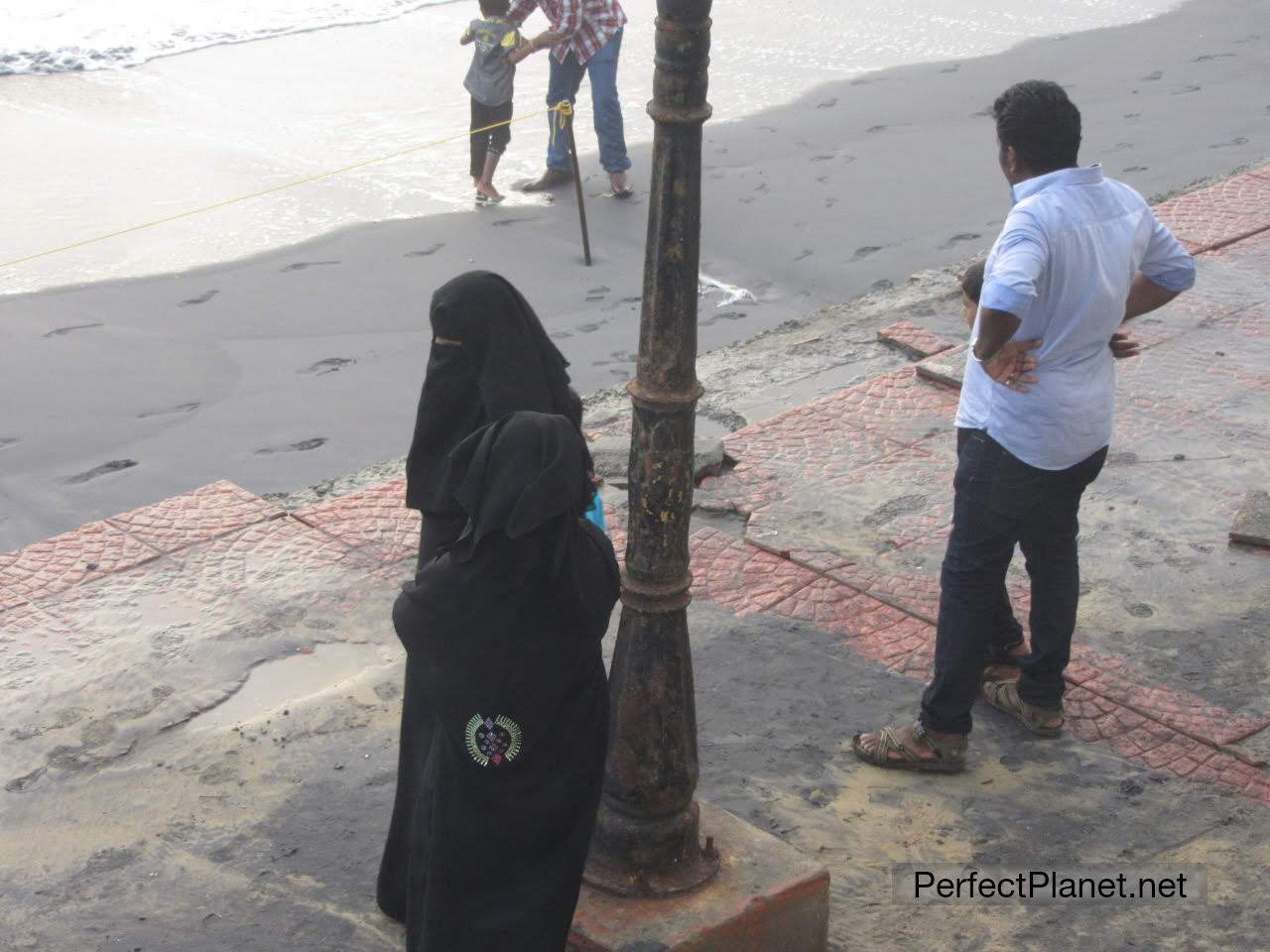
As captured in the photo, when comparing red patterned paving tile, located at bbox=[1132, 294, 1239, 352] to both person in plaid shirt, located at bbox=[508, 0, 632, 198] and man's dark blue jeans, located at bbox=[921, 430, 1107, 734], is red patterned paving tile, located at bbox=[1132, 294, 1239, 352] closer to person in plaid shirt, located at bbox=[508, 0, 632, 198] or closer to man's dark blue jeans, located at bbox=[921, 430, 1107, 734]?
man's dark blue jeans, located at bbox=[921, 430, 1107, 734]

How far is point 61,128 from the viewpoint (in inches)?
455

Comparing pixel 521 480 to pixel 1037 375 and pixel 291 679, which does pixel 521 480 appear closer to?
pixel 1037 375

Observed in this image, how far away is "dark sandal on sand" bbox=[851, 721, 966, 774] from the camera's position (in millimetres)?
4336

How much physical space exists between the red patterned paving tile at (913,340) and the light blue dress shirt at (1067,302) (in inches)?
136

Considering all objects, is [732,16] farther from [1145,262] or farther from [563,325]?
[1145,262]

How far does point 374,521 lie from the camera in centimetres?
609

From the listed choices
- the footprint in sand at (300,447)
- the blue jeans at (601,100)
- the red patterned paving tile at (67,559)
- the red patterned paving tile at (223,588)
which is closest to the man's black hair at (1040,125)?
the red patterned paving tile at (223,588)

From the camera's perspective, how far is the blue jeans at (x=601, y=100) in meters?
10.1

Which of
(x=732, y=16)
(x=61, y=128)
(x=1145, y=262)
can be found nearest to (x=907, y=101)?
(x=732, y=16)

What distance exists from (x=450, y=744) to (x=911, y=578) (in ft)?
8.72

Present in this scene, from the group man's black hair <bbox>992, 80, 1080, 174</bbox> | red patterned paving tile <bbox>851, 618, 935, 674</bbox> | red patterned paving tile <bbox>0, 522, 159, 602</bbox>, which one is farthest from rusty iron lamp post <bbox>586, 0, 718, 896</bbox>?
red patterned paving tile <bbox>0, 522, 159, 602</bbox>

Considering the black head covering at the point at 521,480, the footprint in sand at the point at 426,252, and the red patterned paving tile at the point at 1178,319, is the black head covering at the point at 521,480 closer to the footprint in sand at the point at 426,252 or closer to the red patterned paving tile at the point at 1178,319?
the red patterned paving tile at the point at 1178,319

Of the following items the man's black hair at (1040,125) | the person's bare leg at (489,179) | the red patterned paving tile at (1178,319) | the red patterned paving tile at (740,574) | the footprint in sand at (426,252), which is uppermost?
the man's black hair at (1040,125)

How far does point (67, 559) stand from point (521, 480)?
3504 millimetres
